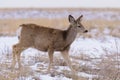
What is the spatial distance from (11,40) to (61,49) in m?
6.86

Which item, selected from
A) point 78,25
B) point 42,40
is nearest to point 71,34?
point 78,25

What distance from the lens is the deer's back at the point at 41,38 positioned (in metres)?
13.8

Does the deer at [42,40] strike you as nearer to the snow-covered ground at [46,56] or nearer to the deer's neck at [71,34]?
the deer's neck at [71,34]

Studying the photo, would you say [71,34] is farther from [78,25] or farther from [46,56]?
[46,56]

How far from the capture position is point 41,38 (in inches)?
545

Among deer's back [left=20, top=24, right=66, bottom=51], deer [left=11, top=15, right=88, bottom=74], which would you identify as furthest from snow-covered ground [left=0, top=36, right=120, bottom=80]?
deer's back [left=20, top=24, right=66, bottom=51]

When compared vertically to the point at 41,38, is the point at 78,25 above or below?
above

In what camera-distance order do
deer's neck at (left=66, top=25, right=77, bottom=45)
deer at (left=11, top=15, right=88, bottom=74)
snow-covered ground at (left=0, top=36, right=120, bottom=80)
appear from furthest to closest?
deer's neck at (left=66, top=25, right=77, bottom=45), deer at (left=11, top=15, right=88, bottom=74), snow-covered ground at (left=0, top=36, right=120, bottom=80)

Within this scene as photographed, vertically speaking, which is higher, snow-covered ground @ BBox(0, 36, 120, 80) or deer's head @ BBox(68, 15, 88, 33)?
deer's head @ BBox(68, 15, 88, 33)

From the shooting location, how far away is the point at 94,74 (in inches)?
507

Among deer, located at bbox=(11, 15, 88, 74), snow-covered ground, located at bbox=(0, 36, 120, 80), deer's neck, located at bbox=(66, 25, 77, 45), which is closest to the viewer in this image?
snow-covered ground, located at bbox=(0, 36, 120, 80)

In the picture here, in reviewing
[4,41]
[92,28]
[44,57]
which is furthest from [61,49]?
[92,28]

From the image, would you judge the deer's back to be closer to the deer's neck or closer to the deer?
the deer

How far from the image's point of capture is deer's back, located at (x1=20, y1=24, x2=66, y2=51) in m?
13.8
